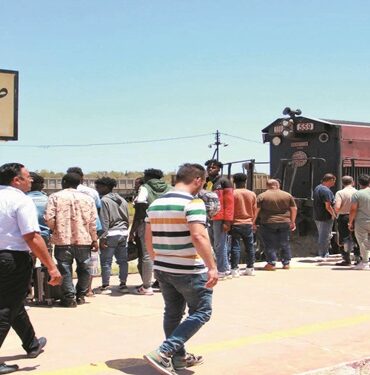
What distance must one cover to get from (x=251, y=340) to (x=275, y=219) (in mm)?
5163

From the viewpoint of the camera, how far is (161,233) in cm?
489

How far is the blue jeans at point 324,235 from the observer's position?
40.5ft

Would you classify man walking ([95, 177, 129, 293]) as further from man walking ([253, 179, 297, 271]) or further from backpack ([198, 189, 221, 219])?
man walking ([253, 179, 297, 271])

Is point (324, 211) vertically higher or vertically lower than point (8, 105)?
lower

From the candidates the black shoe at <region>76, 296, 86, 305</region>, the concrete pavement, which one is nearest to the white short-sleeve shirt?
the concrete pavement

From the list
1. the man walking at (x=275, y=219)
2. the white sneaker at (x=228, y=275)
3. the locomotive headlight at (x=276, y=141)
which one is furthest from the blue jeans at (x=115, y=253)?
the locomotive headlight at (x=276, y=141)

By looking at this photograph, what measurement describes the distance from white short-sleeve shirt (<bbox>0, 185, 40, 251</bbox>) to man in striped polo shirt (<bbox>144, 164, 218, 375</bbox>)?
1.01 m

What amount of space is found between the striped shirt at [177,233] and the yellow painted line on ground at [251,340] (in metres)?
1.01

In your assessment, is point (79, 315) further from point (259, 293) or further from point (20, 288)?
point (259, 293)

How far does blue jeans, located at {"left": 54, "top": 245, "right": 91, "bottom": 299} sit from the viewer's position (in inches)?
298

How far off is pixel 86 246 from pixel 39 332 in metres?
1.61

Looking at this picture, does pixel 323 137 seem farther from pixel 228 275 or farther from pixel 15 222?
pixel 15 222

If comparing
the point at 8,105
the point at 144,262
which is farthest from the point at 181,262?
the point at 144,262

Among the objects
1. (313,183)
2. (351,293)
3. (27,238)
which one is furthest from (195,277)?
(313,183)
